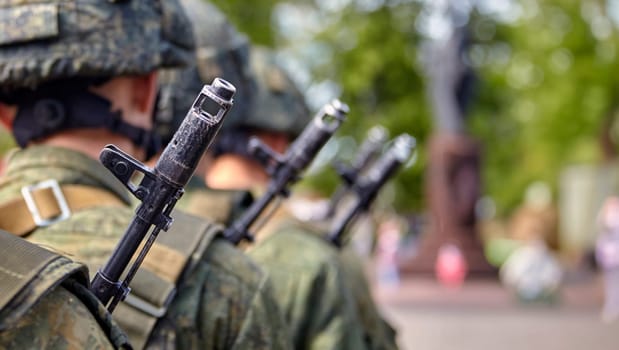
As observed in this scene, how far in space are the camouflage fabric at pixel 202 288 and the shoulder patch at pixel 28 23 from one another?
0.28m

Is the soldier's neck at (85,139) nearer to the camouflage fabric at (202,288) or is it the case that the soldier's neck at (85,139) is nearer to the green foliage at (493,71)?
the camouflage fabric at (202,288)

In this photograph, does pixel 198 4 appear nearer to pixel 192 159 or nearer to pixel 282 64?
pixel 282 64

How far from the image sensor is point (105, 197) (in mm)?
2117

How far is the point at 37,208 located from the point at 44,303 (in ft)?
2.47

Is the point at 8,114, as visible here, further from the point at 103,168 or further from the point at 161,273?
the point at 161,273

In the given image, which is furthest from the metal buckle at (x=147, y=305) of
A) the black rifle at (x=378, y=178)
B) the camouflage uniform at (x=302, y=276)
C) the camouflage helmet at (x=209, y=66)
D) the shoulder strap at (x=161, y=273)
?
the black rifle at (x=378, y=178)

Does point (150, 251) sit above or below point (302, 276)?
below

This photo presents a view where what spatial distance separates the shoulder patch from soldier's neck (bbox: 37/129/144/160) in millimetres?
205

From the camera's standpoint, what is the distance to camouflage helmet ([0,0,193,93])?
2107mm

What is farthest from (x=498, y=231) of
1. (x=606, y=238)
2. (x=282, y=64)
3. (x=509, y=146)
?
(x=282, y=64)

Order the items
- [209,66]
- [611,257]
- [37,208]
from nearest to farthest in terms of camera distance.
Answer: [37,208] < [209,66] < [611,257]

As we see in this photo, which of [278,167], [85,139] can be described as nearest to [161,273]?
[85,139]

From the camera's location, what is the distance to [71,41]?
2.13 metres

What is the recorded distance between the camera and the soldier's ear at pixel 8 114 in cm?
227
